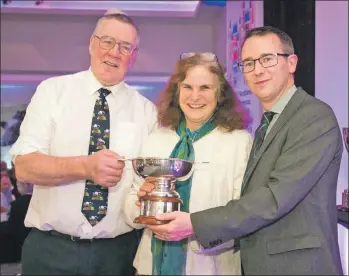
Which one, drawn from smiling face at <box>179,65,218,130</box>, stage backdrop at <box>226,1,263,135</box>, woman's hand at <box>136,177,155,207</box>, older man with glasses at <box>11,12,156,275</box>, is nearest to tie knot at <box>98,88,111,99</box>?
older man with glasses at <box>11,12,156,275</box>

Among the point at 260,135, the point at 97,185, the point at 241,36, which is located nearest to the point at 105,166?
the point at 97,185

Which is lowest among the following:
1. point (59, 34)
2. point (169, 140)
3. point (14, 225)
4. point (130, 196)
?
point (14, 225)

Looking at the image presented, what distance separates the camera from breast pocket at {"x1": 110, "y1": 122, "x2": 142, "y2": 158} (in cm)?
243

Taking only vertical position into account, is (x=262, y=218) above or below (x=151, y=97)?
below

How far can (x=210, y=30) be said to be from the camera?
7.16 meters

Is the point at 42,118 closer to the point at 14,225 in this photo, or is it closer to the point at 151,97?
the point at 14,225

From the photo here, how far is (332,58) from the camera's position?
4.00 m

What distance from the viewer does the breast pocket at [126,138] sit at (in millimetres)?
2430

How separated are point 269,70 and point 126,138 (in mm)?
749

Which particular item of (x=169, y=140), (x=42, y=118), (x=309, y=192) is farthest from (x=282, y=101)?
(x=42, y=118)

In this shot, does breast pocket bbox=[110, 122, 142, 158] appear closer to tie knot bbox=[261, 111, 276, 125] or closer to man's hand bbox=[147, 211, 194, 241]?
man's hand bbox=[147, 211, 194, 241]

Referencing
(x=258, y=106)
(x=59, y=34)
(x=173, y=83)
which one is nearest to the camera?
(x=173, y=83)

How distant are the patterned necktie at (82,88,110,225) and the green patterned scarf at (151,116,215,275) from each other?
28 cm

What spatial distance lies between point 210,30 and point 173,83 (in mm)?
4883
